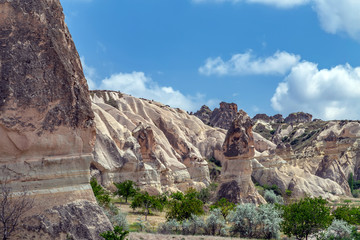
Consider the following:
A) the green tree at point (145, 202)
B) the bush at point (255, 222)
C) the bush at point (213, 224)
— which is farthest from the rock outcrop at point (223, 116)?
the bush at point (213, 224)

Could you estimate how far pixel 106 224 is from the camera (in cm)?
1377

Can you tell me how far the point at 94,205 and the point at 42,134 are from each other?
9.94 ft

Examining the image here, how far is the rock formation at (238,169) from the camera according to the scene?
34.2m

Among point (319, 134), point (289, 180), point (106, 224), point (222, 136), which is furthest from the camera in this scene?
point (319, 134)

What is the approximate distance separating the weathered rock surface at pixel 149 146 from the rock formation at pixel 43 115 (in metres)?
25.5

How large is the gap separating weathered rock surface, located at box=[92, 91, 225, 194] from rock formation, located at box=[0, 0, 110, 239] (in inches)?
1005

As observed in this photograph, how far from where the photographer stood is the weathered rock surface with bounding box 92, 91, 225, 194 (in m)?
41.2

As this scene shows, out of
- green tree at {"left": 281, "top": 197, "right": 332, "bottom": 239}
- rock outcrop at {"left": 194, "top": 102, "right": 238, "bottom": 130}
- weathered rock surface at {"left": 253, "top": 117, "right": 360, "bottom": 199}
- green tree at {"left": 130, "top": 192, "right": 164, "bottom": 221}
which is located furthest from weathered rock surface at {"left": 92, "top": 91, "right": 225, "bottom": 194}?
rock outcrop at {"left": 194, "top": 102, "right": 238, "bottom": 130}

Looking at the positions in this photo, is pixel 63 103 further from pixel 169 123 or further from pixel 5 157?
pixel 169 123

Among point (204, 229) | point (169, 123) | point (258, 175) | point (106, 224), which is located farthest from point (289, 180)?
point (106, 224)

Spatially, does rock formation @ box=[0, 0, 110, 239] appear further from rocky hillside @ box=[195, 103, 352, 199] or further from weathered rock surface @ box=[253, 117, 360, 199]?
weathered rock surface @ box=[253, 117, 360, 199]

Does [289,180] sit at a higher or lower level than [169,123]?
lower

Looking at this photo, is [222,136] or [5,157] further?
[222,136]

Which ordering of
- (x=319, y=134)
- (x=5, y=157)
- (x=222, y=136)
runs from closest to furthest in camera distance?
(x=5, y=157) → (x=222, y=136) → (x=319, y=134)
